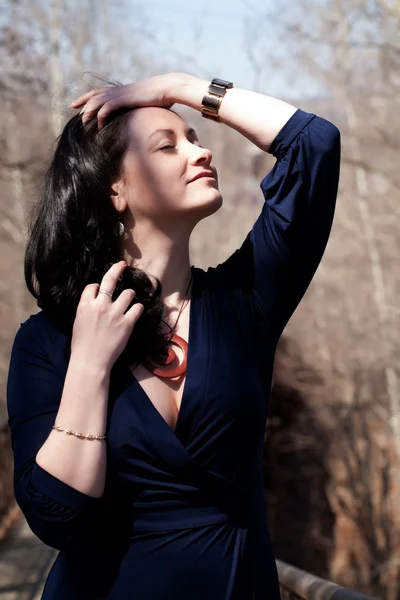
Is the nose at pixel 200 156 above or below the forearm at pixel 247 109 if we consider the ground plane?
below

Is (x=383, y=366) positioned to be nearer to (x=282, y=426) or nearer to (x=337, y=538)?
(x=282, y=426)

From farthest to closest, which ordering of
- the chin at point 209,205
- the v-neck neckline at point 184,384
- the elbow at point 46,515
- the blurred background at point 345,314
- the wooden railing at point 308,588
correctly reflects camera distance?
the blurred background at point 345,314
the wooden railing at point 308,588
the chin at point 209,205
the v-neck neckline at point 184,384
the elbow at point 46,515

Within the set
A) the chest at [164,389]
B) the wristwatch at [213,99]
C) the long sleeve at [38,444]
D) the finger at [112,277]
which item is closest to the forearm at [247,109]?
the wristwatch at [213,99]

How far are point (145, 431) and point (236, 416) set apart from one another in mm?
187

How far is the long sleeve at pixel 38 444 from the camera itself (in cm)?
132

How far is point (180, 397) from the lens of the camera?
150 centimetres

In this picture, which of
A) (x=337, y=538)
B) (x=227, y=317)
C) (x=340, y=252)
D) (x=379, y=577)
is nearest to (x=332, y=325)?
(x=340, y=252)

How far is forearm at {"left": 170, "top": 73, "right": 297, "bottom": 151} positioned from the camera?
→ 154 cm

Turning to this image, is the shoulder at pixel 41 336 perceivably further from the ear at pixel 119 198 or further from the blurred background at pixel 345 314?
the blurred background at pixel 345 314

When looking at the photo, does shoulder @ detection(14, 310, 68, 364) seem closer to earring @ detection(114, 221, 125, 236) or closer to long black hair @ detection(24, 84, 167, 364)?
long black hair @ detection(24, 84, 167, 364)

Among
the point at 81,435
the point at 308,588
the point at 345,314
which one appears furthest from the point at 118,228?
the point at 345,314

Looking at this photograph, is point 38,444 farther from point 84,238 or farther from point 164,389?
point 84,238

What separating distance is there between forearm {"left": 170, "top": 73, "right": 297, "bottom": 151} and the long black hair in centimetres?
14

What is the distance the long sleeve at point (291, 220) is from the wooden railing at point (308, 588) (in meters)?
0.86
